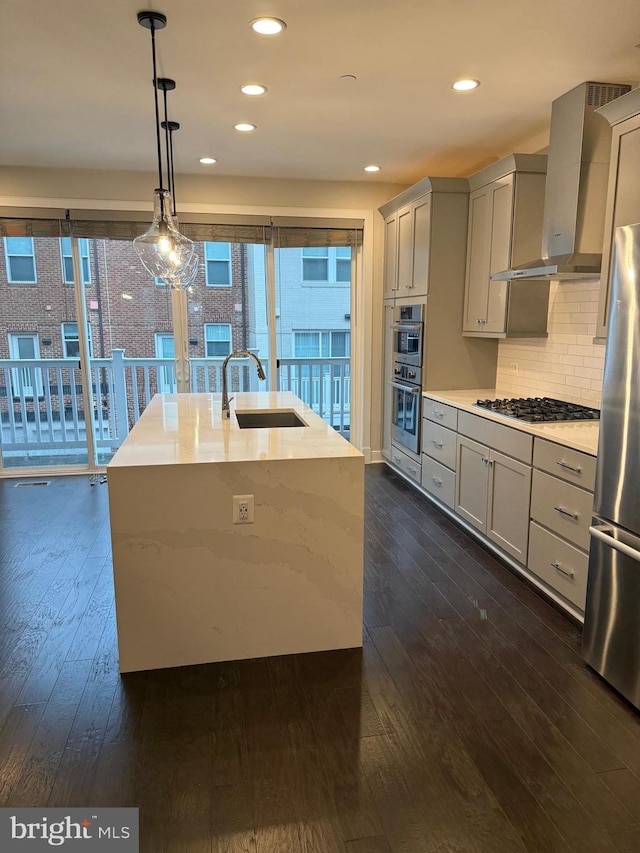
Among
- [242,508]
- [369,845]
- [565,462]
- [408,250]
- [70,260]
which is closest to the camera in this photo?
[369,845]

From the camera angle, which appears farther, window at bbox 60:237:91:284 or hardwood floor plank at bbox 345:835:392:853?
window at bbox 60:237:91:284

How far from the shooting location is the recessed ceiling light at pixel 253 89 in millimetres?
3126

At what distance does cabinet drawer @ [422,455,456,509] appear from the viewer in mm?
4156

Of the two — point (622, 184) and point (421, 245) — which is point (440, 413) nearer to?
point (421, 245)

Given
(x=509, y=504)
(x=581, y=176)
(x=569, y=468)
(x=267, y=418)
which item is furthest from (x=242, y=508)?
(x=581, y=176)

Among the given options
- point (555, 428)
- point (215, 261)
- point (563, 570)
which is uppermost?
point (215, 261)

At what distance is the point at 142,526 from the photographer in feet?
7.71

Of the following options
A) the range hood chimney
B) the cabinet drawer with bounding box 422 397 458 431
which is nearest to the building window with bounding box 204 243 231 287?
the cabinet drawer with bounding box 422 397 458 431

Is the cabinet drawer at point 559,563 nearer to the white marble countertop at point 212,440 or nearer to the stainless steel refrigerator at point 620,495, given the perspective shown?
the stainless steel refrigerator at point 620,495

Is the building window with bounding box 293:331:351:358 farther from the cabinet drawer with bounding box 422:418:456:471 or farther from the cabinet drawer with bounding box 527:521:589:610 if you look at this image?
the cabinet drawer with bounding box 527:521:589:610

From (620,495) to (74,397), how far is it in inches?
192

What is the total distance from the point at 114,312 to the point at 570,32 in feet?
13.7

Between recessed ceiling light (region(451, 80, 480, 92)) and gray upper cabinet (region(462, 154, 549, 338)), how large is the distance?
0.71m

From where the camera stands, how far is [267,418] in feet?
12.2
